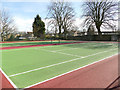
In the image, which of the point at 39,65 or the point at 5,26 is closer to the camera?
the point at 39,65

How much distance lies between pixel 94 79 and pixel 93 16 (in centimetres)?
2892

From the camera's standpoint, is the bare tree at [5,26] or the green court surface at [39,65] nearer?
the green court surface at [39,65]

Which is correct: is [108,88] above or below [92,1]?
below

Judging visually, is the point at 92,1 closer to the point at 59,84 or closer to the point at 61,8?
the point at 61,8

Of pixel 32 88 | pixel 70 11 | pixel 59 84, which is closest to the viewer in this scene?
pixel 32 88

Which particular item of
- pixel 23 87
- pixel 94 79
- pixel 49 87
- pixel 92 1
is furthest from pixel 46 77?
pixel 92 1

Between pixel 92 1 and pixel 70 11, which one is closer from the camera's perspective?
pixel 92 1

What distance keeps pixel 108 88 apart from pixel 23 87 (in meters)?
2.95

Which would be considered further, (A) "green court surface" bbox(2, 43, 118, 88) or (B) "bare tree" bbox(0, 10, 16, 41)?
(B) "bare tree" bbox(0, 10, 16, 41)

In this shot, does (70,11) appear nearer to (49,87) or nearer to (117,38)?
(117,38)

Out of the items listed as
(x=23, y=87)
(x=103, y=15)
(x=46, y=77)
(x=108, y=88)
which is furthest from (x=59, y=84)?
(x=103, y=15)

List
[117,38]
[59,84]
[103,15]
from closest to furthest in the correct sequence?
[59,84] → [117,38] → [103,15]

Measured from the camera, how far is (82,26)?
3019 cm

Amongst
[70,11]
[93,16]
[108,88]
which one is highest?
[70,11]
